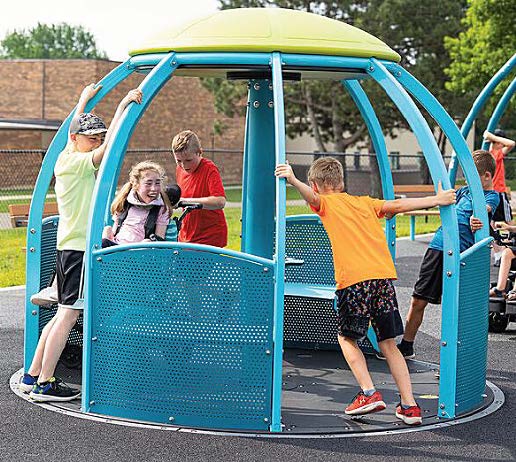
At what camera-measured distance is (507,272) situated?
959 cm

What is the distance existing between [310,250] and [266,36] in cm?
251

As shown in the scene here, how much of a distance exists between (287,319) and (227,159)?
31.2 m

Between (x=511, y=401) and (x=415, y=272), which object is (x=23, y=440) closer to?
(x=511, y=401)

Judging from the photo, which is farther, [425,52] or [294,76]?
[425,52]

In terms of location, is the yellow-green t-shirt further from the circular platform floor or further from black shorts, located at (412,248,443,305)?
black shorts, located at (412,248,443,305)

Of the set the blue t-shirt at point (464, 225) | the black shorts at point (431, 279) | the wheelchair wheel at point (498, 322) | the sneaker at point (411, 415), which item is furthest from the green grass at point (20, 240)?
A: the sneaker at point (411, 415)

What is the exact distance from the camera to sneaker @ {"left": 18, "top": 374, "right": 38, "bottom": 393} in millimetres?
6934

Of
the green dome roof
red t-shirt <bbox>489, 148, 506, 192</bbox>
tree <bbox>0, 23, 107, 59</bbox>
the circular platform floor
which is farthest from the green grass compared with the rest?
tree <bbox>0, 23, 107, 59</bbox>

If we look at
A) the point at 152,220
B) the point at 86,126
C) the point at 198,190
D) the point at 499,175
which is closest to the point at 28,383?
the point at 152,220

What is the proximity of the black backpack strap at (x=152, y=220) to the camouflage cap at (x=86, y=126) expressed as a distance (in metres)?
0.63

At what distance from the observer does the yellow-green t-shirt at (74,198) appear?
22.1 feet

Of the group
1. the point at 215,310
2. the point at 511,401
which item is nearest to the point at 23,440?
the point at 215,310

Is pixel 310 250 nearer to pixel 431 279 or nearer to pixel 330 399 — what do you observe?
pixel 431 279

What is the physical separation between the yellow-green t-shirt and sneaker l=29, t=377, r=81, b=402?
2.91 feet
